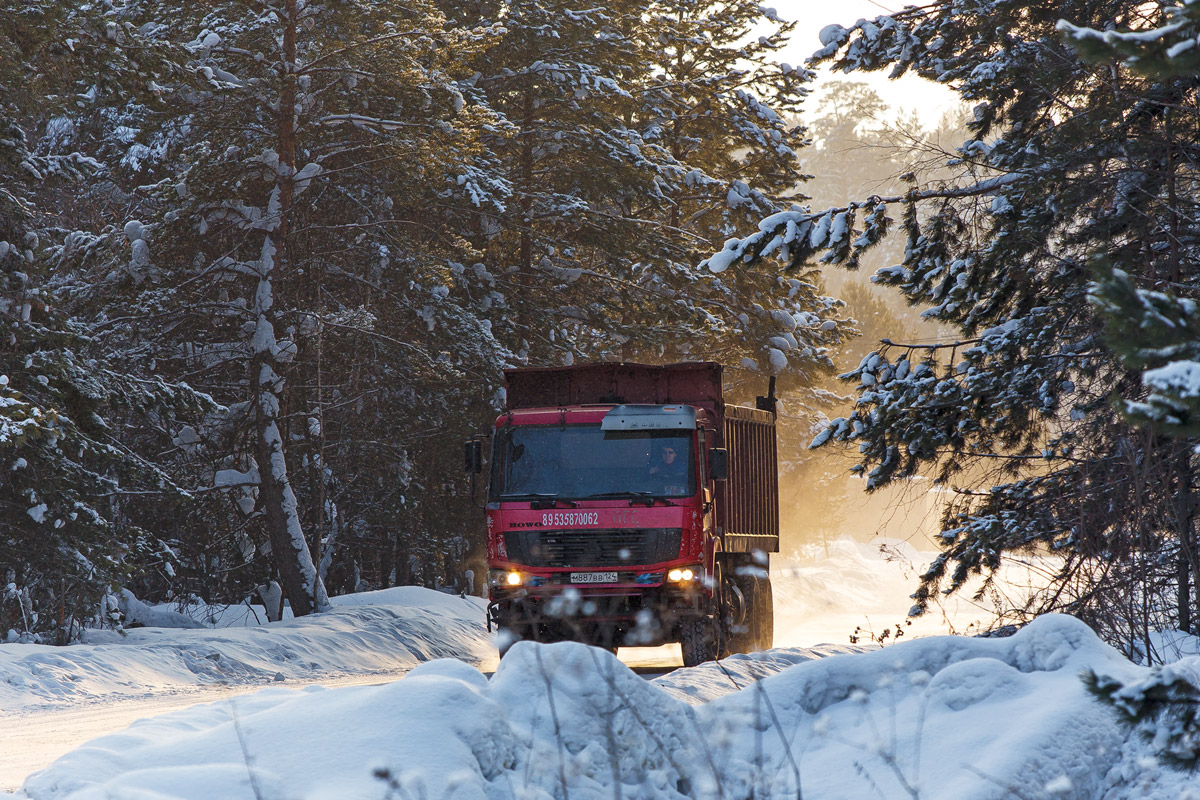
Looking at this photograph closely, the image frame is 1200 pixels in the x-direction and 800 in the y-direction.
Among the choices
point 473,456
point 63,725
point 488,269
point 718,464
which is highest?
point 488,269

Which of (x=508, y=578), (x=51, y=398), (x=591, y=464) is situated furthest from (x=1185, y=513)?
(x=51, y=398)

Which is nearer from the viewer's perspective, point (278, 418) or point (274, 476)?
point (274, 476)

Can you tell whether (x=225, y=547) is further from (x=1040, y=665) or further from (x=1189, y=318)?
(x=1189, y=318)

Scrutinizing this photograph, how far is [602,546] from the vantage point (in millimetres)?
13766

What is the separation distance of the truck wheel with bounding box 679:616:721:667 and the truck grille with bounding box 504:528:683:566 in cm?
95

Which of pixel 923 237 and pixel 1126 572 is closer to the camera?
pixel 1126 572

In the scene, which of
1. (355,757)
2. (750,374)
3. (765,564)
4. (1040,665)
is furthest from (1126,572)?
(750,374)

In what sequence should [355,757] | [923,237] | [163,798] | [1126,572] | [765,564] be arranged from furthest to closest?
[765,564] < [923,237] < [1126,572] < [355,757] < [163,798]

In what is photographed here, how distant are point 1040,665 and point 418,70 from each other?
15715 mm

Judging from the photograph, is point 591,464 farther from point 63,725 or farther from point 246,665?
point 63,725

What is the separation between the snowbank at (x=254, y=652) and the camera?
1261 cm

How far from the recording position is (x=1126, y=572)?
29.1ft

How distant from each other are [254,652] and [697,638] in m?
5.78

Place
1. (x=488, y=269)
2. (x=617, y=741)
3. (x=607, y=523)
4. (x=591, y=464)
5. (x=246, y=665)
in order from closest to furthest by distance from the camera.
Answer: (x=617, y=741) → (x=607, y=523) → (x=591, y=464) → (x=246, y=665) → (x=488, y=269)
